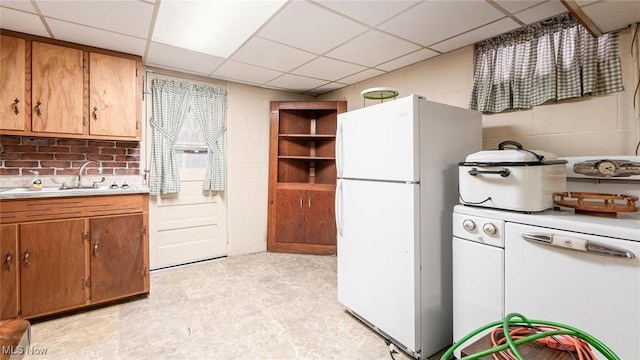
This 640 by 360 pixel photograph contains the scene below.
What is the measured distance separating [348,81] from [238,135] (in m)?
1.65

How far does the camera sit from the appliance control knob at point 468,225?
5.64ft

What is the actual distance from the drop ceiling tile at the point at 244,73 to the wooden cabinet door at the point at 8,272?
2330 mm

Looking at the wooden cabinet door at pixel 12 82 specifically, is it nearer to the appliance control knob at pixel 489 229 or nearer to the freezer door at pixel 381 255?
the freezer door at pixel 381 255

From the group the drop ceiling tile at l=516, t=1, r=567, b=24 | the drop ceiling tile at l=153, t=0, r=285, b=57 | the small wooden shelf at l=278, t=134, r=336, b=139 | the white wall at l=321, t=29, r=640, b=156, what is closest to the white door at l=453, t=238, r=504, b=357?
the white wall at l=321, t=29, r=640, b=156

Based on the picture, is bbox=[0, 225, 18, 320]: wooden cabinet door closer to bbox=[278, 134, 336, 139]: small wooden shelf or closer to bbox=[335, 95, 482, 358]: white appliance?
bbox=[335, 95, 482, 358]: white appliance

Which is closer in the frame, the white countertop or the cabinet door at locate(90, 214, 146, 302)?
the white countertop

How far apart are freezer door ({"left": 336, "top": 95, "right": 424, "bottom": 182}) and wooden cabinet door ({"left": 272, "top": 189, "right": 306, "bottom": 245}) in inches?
69.3

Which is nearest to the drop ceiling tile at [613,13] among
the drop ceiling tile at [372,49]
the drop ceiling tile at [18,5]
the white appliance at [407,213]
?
the white appliance at [407,213]

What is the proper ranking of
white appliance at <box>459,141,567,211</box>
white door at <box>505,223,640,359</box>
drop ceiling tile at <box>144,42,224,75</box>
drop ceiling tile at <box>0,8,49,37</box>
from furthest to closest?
drop ceiling tile at <box>144,42,224,75</box> → drop ceiling tile at <box>0,8,49,37</box> → white appliance at <box>459,141,567,211</box> → white door at <box>505,223,640,359</box>

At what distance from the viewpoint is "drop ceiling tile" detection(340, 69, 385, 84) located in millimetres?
3486

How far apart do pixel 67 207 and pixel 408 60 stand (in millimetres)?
3357

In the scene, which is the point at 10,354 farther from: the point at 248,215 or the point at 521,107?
the point at 248,215

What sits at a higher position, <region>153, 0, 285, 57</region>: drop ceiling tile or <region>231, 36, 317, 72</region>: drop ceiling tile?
<region>231, 36, 317, 72</region>: drop ceiling tile

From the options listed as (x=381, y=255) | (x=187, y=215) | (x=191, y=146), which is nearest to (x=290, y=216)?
(x=187, y=215)
